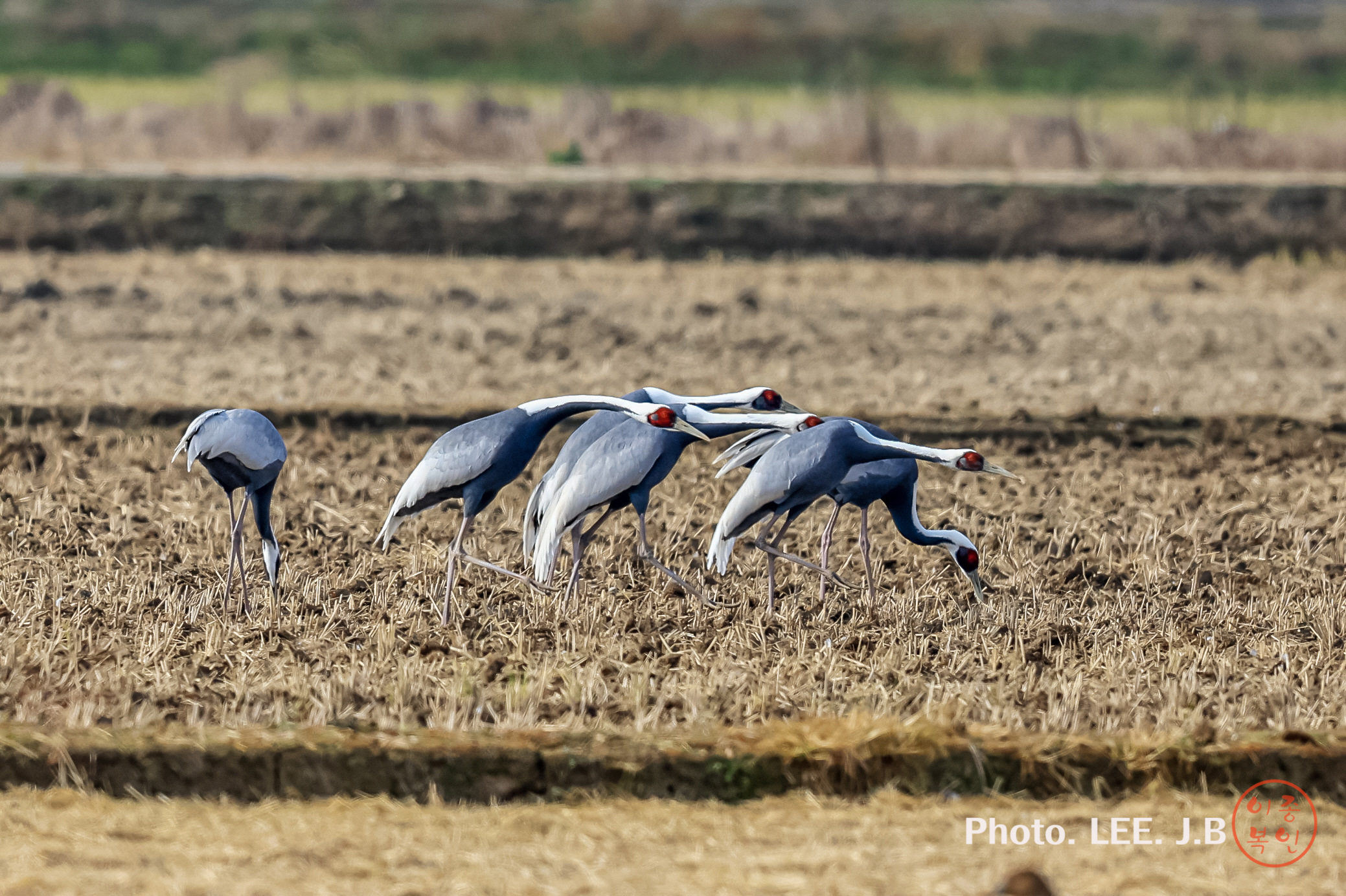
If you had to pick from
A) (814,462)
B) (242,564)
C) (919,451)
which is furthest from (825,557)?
(242,564)

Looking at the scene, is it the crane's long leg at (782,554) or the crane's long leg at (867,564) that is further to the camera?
the crane's long leg at (867,564)

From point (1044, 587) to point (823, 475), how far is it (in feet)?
5.25

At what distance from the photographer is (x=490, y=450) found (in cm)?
630

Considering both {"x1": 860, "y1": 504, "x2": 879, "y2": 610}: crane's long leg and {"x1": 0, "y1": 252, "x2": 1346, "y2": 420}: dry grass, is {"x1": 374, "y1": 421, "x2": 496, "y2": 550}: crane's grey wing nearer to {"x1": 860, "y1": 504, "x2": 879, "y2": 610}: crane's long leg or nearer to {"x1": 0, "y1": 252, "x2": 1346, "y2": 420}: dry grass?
{"x1": 860, "y1": 504, "x2": 879, "y2": 610}: crane's long leg

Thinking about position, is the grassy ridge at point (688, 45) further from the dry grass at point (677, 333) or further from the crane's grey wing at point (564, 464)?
the crane's grey wing at point (564, 464)

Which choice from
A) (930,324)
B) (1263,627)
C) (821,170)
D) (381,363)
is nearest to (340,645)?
(1263,627)

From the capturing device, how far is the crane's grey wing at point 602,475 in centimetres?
636

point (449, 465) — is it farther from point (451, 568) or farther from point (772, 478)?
point (772, 478)

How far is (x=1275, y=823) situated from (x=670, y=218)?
14.2 meters

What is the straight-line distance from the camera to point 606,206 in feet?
61.3

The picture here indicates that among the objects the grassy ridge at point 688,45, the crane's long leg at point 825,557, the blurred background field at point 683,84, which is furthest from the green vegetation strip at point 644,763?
the grassy ridge at point 688,45

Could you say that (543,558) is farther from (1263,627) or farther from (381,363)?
(381,363)

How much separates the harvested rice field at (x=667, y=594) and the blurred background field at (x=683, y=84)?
30.0 feet

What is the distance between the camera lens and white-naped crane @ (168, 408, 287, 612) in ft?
20.3
